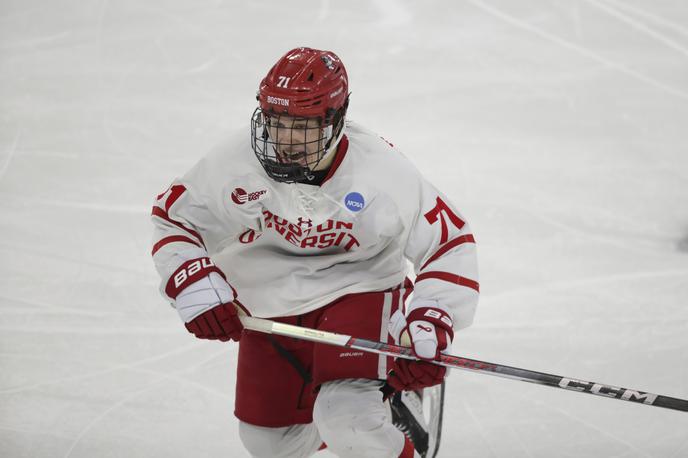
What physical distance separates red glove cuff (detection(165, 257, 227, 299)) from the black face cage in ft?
1.01

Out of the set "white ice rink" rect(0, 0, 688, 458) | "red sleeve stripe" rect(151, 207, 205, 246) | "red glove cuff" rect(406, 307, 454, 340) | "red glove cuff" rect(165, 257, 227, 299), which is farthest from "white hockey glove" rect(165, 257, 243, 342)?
"white ice rink" rect(0, 0, 688, 458)

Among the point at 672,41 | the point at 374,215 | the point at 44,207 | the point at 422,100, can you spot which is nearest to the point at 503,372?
the point at 374,215

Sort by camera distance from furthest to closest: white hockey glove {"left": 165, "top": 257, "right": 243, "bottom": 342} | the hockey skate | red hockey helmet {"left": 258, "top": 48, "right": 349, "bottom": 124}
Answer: the hockey skate, white hockey glove {"left": 165, "top": 257, "right": 243, "bottom": 342}, red hockey helmet {"left": 258, "top": 48, "right": 349, "bottom": 124}

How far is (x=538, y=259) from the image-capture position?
163 inches

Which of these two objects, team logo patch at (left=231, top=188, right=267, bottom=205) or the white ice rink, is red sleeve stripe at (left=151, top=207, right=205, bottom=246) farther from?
the white ice rink

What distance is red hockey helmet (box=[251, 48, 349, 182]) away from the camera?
240cm

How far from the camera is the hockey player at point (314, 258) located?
2.45 metres

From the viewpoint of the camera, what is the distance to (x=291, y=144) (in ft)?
7.90

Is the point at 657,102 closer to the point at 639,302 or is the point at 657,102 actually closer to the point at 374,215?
the point at 639,302

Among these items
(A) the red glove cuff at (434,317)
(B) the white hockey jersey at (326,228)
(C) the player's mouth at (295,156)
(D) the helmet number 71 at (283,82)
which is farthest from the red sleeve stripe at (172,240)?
(A) the red glove cuff at (434,317)

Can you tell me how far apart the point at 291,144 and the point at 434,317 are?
0.53 m

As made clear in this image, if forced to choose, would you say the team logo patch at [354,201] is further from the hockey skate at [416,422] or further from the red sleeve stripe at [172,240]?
the hockey skate at [416,422]

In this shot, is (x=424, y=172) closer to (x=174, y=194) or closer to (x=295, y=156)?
(x=174, y=194)

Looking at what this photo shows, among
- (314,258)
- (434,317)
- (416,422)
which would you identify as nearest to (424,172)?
(416,422)
